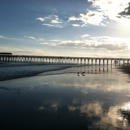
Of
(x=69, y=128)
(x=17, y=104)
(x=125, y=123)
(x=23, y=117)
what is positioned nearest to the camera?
(x=69, y=128)

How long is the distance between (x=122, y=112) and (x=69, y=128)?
3023 mm

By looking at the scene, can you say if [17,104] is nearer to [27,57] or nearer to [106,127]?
[106,127]

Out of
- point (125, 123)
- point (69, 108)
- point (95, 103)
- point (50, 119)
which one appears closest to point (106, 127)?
point (125, 123)

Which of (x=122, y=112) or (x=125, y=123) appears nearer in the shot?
(x=125, y=123)

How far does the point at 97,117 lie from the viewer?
24.1 ft

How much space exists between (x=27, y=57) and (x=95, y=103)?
375 ft

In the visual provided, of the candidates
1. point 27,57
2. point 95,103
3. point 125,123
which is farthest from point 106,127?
point 27,57

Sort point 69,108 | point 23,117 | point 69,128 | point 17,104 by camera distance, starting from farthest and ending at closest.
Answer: point 17,104, point 69,108, point 23,117, point 69,128

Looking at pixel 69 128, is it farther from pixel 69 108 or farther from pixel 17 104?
pixel 17 104

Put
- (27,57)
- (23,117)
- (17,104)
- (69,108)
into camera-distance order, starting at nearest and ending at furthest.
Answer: (23,117), (69,108), (17,104), (27,57)

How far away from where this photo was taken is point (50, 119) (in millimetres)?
7016

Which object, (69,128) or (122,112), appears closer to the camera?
(69,128)

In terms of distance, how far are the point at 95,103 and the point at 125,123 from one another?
3149 mm

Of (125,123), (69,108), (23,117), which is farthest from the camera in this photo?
(69,108)
